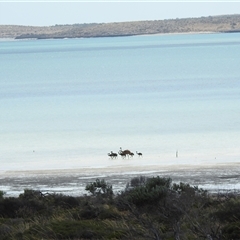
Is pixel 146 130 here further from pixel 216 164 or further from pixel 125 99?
pixel 125 99

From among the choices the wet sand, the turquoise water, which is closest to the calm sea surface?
the turquoise water

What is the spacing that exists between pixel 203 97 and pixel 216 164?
958 inches

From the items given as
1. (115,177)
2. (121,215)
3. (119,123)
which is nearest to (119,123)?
(119,123)

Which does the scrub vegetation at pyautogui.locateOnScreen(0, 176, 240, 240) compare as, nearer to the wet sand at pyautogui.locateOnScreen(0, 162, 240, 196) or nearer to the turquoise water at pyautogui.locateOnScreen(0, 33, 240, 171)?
the wet sand at pyautogui.locateOnScreen(0, 162, 240, 196)

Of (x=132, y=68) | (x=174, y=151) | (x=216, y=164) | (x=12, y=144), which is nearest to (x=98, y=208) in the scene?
(x=216, y=164)

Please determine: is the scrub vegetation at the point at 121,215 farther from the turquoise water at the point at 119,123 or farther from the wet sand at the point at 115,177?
the turquoise water at the point at 119,123

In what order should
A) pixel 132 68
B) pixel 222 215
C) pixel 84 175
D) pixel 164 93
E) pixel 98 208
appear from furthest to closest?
pixel 132 68 → pixel 164 93 → pixel 84 175 → pixel 98 208 → pixel 222 215

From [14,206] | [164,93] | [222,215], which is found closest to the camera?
[222,215]

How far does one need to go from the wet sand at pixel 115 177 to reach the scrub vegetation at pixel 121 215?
83.5 inches

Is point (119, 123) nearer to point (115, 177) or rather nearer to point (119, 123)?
point (119, 123)

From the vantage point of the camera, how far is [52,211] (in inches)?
465

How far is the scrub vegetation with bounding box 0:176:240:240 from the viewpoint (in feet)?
28.0

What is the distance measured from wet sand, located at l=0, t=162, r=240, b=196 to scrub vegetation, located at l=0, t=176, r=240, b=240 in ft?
6.96

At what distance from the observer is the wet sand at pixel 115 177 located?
645 inches
